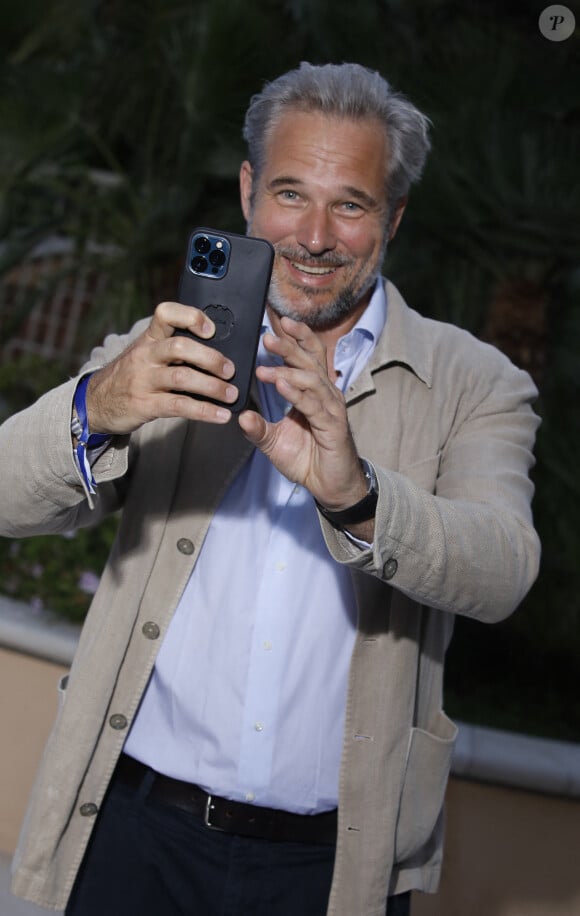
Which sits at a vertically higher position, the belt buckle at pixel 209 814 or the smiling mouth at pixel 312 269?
the smiling mouth at pixel 312 269

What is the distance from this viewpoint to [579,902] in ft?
11.3

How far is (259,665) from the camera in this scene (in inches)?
79.2

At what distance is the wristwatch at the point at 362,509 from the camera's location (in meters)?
1.67

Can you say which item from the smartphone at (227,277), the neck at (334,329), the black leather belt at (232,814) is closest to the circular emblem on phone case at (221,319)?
the smartphone at (227,277)

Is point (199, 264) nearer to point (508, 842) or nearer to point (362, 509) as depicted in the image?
point (362, 509)

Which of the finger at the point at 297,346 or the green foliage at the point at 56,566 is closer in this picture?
the finger at the point at 297,346

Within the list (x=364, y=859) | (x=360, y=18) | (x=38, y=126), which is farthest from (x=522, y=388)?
(x=38, y=126)

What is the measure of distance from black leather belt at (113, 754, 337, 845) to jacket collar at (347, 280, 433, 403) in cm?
68

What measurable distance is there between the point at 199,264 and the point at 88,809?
0.92 metres

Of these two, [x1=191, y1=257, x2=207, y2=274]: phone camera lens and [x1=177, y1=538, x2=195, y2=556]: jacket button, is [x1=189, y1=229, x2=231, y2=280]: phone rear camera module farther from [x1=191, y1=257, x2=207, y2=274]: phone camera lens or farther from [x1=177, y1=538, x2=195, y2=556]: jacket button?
[x1=177, y1=538, x2=195, y2=556]: jacket button

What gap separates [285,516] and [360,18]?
10.8 ft

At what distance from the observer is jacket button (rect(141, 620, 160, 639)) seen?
6.67 feet

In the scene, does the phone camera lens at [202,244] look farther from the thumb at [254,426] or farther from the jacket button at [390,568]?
the jacket button at [390,568]

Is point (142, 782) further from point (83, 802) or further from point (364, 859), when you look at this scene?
point (364, 859)
